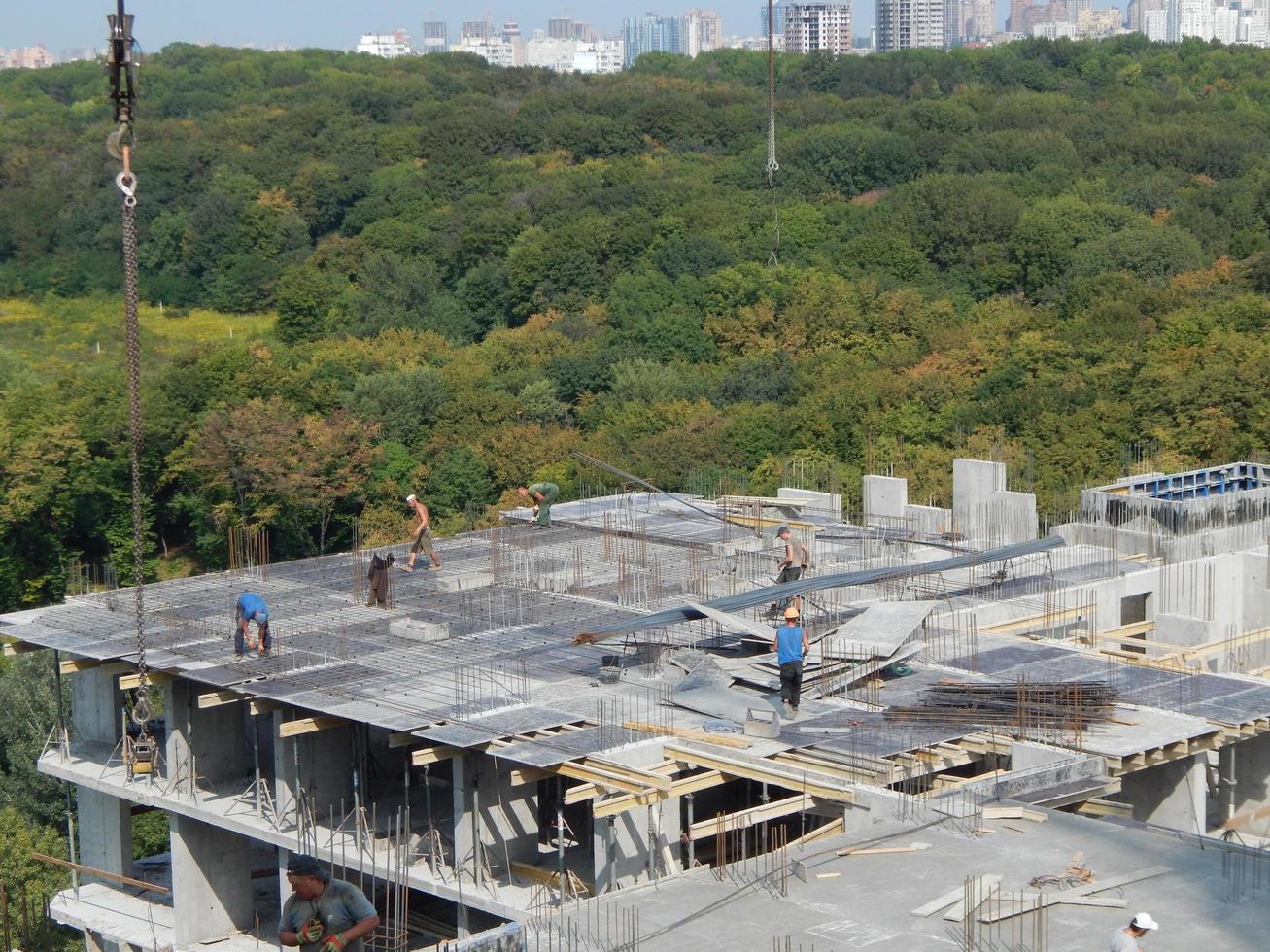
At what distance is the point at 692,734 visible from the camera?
2677cm

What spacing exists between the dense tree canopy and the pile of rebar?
22034mm

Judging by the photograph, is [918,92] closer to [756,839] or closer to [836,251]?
[836,251]

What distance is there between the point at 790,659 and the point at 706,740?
158 centimetres

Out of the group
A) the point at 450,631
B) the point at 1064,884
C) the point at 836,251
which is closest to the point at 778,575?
the point at 450,631

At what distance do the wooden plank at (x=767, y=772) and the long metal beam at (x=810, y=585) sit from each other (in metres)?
4.49

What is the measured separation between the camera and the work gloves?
14516mm

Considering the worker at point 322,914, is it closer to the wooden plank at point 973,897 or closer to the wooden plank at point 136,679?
the wooden plank at point 973,897

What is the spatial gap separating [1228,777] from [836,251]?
58651mm

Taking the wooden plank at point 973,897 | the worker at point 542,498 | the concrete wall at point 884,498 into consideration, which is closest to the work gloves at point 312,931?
the wooden plank at point 973,897

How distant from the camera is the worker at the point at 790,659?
27.1 meters

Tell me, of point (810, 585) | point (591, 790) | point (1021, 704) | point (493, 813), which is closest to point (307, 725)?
point (493, 813)

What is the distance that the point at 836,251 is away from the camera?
8581 cm

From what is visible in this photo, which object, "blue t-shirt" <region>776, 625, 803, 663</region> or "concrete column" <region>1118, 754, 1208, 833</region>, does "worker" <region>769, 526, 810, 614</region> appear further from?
"concrete column" <region>1118, 754, 1208, 833</region>

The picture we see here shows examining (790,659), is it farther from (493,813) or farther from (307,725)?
(307,725)
